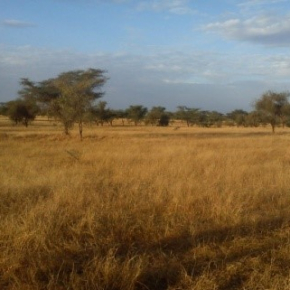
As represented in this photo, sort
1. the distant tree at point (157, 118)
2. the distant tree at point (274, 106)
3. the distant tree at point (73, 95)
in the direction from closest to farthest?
the distant tree at point (73, 95) < the distant tree at point (274, 106) < the distant tree at point (157, 118)

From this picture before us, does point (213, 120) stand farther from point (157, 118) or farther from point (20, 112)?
point (20, 112)

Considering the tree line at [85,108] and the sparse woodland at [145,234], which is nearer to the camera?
the sparse woodland at [145,234]

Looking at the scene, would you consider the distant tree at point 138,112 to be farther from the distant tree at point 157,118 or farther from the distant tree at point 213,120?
the distant tree at point 213,120

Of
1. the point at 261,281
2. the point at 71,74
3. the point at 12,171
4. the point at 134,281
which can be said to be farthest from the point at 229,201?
the point at 71,74

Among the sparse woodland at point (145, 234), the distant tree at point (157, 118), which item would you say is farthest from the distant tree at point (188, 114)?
the sparse woodland at point (145, 234)

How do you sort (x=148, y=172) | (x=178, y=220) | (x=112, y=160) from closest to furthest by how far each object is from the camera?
(x=178, y=220), (x=148, y=172), (x=112, y=160)

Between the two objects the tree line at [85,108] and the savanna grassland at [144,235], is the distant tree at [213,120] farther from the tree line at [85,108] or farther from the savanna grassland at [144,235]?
the savanna grassland at [144,235]

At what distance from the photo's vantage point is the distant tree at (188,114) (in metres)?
→ 84.9

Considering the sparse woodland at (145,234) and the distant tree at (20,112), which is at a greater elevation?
the distant tree at (20,112)

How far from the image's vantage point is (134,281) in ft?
12.5

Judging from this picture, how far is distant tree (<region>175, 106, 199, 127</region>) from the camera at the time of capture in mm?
84938

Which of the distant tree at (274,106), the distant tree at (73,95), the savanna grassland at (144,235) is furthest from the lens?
the distant tree at (274,106)

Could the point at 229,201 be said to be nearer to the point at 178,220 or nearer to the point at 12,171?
the point at 178,220

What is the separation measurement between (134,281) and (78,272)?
62cm
